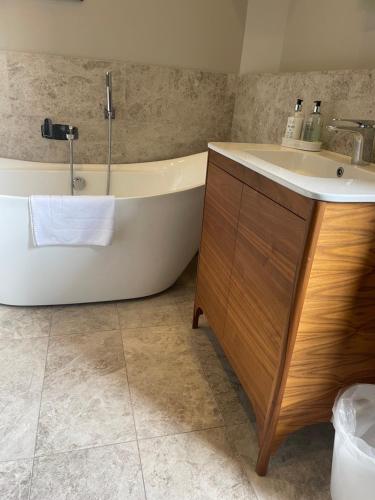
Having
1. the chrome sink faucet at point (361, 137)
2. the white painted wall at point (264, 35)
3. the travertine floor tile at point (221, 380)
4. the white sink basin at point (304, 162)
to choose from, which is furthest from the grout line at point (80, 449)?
the white painted wall at point (264, 35)

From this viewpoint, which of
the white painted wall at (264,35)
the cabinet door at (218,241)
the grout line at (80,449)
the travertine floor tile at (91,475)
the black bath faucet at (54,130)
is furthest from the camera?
the black bath faucet at (54,130)

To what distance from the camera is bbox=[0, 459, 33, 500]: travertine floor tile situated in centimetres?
105

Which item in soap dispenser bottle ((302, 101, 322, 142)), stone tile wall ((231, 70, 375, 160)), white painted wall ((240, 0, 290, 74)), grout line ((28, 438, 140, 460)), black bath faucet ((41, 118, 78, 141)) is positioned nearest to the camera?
grout line ((28, 438, 140, 460))

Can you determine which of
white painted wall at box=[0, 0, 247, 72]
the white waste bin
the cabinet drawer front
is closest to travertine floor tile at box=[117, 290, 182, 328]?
the cabinet drawer front

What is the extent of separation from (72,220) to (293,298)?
1106mm

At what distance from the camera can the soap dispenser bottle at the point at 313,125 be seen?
1555 mm

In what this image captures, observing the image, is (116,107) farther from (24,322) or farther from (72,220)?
→ (24,322)

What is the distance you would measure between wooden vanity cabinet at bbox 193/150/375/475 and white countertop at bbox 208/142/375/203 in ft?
0.08

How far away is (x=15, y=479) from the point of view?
1089mm

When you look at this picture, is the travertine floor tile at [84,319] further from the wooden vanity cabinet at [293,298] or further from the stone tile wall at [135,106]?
the stone tile wall at [135,106]

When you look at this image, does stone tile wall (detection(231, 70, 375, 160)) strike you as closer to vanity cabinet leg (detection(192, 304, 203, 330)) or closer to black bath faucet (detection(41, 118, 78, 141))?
vanity cabinet leg (detection(192, 304, 203, 330))

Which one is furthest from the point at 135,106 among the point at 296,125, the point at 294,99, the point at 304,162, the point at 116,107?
the point at 304,162

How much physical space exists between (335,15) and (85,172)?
1.60 metres

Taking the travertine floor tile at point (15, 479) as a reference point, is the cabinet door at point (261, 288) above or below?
above
